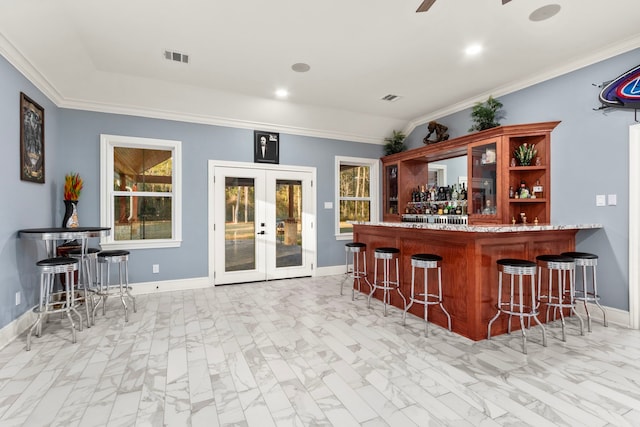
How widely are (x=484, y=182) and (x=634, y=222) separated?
Answer: 1.63 metres

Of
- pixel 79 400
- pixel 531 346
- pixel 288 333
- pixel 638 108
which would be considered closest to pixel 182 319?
pixel 288 333

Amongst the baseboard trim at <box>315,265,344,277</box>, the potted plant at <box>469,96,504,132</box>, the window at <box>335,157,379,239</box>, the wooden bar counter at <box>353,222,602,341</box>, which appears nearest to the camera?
the wooden bar counter at <box>353,222,602,341</box>

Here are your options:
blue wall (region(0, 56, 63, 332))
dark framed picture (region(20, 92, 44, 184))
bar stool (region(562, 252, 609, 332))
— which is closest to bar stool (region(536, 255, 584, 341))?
bar stool (region(562, 252, 609, 332))

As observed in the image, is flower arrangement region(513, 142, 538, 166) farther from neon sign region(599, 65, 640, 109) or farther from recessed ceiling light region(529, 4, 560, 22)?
recessed ceiling light region(529, 4, 560, 22)

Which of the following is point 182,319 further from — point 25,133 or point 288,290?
point 25,133

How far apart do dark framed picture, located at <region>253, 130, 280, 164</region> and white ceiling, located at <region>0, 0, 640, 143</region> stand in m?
0.29

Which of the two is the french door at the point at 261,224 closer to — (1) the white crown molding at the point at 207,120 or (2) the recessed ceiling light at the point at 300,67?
(1) the white crown molding at the point at 207,120

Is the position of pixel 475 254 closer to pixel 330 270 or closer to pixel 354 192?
pixel 330 270

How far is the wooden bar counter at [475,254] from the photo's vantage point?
299 cm

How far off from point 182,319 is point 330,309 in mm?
1738

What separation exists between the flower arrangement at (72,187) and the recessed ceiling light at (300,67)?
3.18 metres

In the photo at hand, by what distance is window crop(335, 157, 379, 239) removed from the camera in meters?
6.27

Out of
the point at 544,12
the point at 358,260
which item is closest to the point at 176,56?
the point at 358,260

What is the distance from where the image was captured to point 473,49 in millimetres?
3615
